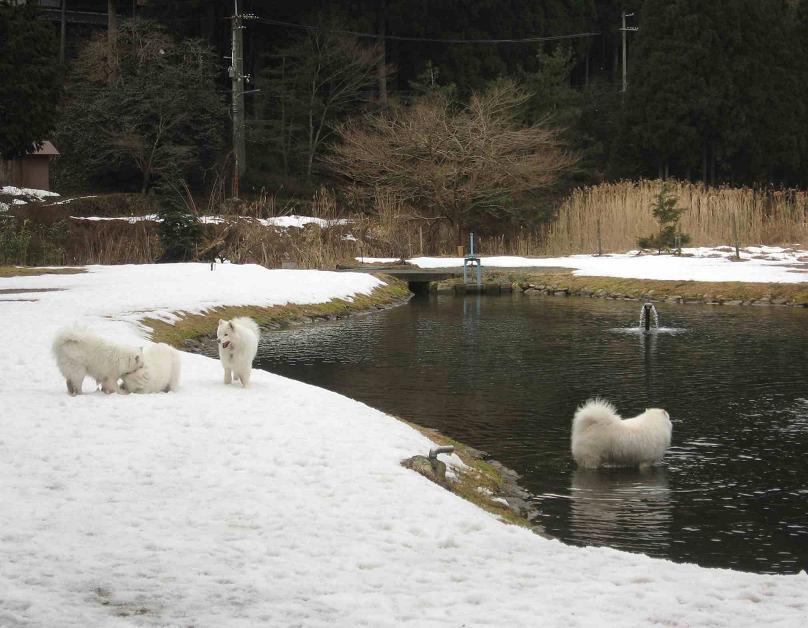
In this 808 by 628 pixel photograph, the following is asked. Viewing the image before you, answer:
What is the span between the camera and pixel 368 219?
3781cm

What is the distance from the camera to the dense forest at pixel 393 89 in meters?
43.2

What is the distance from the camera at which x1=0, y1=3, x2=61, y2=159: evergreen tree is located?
87.4 feet

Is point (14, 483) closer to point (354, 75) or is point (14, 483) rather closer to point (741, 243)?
point (741, 243)

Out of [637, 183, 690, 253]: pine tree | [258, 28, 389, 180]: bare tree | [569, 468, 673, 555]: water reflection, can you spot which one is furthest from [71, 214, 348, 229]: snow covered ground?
[569, 468, 673, 555]: water reflection

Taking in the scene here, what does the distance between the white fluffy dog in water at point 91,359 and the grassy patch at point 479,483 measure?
269 cm

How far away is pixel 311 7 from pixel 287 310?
3103 cm

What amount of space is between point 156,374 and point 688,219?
1071 inches

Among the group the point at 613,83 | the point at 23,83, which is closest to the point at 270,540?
the point at 23,83

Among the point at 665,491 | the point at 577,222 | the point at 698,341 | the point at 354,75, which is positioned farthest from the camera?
the point at 354,75

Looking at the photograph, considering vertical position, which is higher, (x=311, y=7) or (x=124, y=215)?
(x=311, y=7)

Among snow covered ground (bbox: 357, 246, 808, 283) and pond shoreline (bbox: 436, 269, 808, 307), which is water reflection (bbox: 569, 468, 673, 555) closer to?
pond shoreline (bbox: 436, 269, 808, 307)

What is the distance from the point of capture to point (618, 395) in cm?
1395

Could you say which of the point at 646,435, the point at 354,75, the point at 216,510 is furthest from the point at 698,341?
the point at 354,75

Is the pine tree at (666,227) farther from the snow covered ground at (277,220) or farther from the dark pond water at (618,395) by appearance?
the snow covered ground at (277,220)
